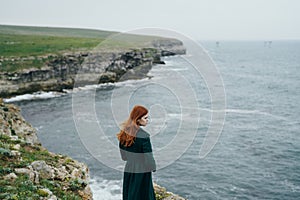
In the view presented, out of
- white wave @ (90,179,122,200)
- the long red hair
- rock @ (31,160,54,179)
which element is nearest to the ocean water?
white wave @ (90,179,122,200)

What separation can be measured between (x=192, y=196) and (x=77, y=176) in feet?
53.8

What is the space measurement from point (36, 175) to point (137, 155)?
623 centimetres

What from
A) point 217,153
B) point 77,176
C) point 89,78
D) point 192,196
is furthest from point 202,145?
point 89,78

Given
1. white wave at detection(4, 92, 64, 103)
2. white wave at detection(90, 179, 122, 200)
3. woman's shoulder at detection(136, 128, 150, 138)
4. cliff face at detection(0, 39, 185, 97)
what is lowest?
white wave at detection(90, 179, 122, 200)

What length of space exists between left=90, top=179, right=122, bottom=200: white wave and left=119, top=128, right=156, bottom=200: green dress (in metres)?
17.7

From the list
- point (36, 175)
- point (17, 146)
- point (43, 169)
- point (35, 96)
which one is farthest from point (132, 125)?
point (35, 96)

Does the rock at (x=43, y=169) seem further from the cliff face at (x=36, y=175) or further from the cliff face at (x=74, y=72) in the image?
the cliff face at (x=74, y=72)

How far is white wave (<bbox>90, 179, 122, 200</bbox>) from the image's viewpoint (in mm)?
26198

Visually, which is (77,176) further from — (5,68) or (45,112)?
(5,68)

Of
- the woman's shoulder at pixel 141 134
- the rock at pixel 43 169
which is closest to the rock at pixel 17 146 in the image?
the rock at pixel 43 169

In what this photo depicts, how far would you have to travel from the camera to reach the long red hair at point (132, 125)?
824cm

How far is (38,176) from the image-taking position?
518 inches

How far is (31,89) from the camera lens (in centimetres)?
7294

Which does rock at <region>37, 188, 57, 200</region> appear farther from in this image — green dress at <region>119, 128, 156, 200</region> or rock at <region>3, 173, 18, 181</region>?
green dress at <region>119, 128, 156, 200</region>
